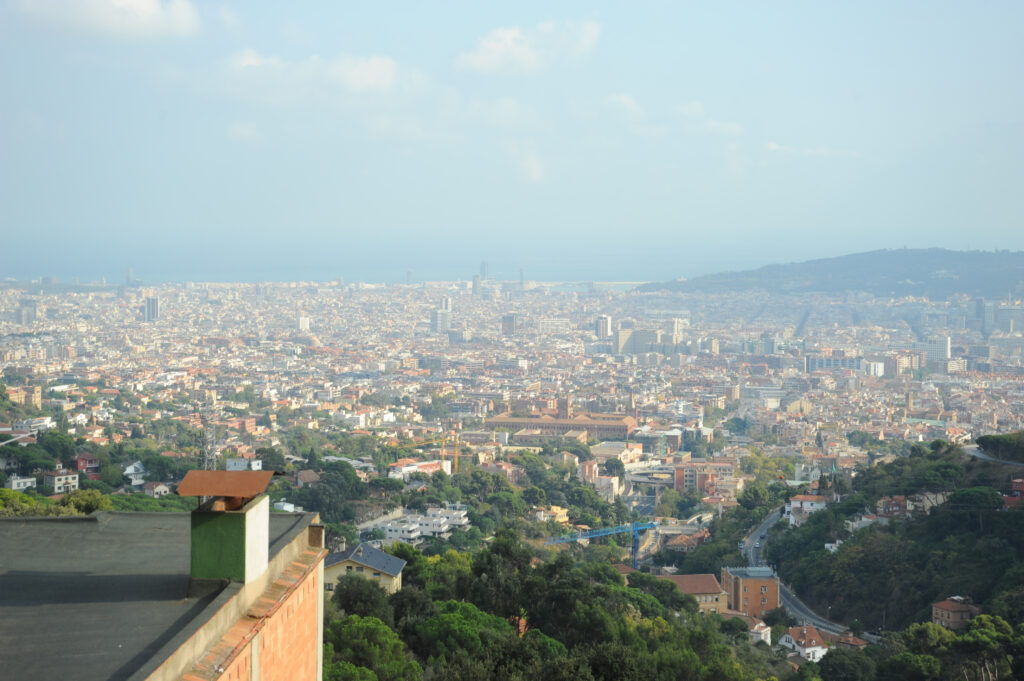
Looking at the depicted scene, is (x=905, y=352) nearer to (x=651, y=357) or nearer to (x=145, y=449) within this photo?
(x=651, y=357)

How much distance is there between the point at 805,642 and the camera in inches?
530

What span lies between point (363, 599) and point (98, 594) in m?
6.29

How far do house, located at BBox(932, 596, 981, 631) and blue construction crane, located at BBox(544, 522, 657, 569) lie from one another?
20.1 ft

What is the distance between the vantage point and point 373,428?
37062 mm

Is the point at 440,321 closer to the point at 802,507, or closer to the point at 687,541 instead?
the point at 687,541

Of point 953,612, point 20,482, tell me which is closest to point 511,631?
point 953,612

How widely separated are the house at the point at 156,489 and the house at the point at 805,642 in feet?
35.0

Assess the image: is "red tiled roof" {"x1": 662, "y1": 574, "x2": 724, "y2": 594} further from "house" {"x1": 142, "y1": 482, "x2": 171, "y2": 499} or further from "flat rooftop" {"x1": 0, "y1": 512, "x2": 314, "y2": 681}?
"flat rooftop" {"x1": 0, "y1": 512, "x2": 314, "y2": 681}

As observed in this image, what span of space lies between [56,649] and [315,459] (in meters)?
21.8

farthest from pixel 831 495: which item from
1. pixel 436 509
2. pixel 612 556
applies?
pixel 436 509

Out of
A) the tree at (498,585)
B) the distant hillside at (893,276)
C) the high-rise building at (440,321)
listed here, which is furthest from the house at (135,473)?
the distant hillside at (893,276)

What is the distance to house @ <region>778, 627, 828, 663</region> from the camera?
1317cm

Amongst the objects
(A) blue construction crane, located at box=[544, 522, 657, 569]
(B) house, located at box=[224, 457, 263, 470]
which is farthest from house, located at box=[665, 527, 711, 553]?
(B) house, located at box=[224, 457, 263, 470]

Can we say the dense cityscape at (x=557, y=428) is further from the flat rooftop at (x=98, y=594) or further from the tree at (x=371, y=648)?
the flat rooftop at (x=98, y=594)
